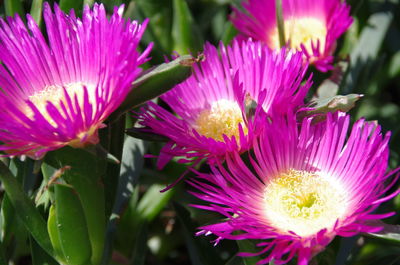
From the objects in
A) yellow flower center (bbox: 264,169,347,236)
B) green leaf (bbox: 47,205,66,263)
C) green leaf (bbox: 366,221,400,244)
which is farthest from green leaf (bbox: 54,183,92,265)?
green leaf (bbox: 366,221,400,244)

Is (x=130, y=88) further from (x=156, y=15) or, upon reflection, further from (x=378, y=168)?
(x=156, y=15)

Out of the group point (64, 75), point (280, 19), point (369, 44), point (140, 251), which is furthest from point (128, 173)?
point (369, 44)

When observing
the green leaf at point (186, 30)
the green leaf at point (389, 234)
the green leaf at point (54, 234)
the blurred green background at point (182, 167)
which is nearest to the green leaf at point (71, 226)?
the green leaf at point (54, 234)

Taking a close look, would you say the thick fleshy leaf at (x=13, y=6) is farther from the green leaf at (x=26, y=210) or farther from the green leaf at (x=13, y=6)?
the green leaf at (x=26, y=210)

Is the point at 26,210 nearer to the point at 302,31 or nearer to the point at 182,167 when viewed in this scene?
the point at 182,167

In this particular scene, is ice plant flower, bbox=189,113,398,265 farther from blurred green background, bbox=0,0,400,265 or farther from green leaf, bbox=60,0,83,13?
green leaf, bbox=60,0,83,13
